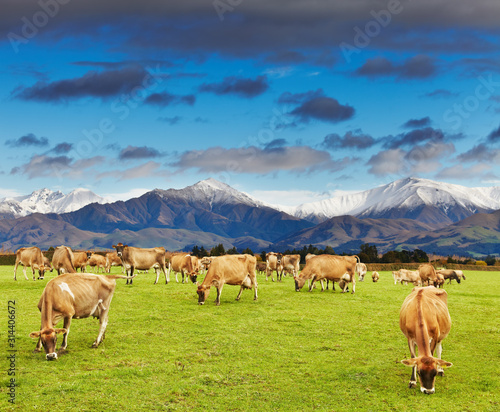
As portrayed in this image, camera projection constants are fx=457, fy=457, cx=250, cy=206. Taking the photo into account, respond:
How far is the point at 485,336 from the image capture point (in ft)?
66.0

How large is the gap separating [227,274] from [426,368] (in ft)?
55.2

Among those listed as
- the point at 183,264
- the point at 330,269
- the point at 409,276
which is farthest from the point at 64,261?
the point at 409,276

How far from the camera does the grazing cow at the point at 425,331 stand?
12.0m

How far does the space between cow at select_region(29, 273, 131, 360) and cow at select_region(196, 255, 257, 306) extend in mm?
10100

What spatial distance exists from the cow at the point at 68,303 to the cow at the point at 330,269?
19826 millimetres

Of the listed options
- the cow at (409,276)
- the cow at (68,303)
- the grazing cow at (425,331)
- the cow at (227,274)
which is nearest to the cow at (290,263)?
the cow at (409,276)

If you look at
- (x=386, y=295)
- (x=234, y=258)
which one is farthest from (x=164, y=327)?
(x=386, y=295)

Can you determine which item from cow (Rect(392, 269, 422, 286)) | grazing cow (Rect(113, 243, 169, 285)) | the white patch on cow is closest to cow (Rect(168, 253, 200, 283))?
grazing cow (Rect(113, 243, 169, 285))

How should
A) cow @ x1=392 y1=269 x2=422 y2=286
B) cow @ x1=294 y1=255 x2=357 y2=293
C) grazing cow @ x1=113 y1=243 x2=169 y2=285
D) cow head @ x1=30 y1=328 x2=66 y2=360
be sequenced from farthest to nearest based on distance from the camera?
1. cow @ x1=392 y1=269 x2=422 y2=286
2. grazing cow @ x1=113 y1=243 x2=169 y2=285
3. cow @ x1=294 y1=255 x2=357 y2=293
4. cow head @ x1=30 y1=328 x2=66 y2=360

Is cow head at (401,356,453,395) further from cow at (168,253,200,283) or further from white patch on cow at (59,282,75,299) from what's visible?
cow at (168,253,200,283)

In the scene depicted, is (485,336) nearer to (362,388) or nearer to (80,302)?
(362,388)

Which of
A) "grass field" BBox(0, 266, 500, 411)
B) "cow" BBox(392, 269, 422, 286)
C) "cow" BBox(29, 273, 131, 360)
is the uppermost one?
"cow" BBox(29, 273, 131, 360)

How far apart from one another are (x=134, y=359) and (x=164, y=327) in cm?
528

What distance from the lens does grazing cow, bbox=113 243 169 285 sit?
121ft
